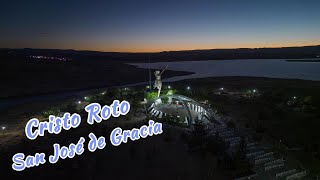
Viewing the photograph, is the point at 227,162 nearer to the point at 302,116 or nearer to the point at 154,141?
the point at 154,141

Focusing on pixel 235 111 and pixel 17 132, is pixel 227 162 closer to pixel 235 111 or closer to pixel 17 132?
pixel 235 111

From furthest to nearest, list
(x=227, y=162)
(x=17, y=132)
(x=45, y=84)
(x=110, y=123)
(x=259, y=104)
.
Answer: (x=45, y=84)
(x=259, y=104)
(x=110, y=123)
(x=17, y=132)
(x=227, y=162)

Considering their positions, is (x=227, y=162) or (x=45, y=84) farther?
(x=45, y=84)

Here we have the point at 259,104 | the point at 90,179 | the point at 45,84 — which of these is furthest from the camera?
the point at 45,84

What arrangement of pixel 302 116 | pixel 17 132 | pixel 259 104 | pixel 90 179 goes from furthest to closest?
1. pixel 259 104
2. pixel 302 116
3. pixel 17 132
4. pixel 90 179

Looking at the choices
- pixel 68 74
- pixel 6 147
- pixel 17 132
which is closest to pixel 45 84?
pixel 68 74

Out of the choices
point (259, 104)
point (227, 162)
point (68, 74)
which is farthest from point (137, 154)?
point (68, 74)

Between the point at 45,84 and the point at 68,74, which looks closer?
the point at 45,84

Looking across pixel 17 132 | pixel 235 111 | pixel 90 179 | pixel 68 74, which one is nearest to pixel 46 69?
pixel 68 74

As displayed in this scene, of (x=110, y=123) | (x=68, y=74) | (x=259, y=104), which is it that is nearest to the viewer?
(x=110, y=123)
